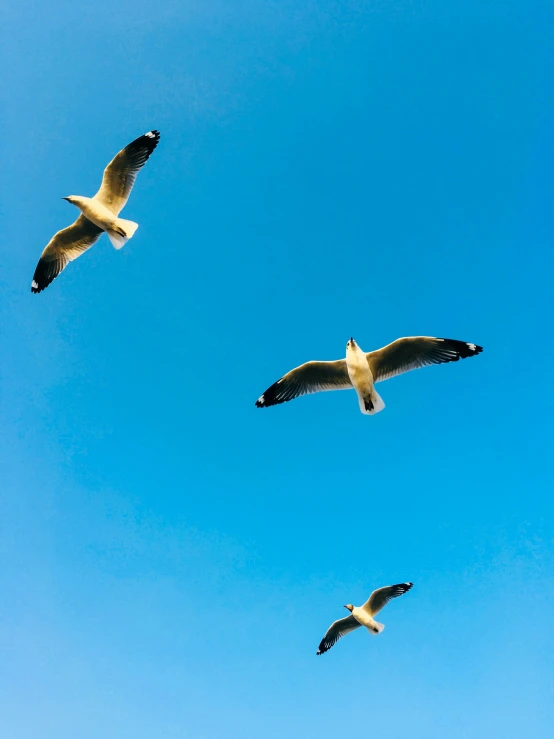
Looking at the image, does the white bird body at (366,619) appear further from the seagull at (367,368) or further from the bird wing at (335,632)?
the seagull at (367,368)

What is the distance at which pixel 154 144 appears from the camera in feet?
36.4

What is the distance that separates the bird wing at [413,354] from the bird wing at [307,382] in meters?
0.57

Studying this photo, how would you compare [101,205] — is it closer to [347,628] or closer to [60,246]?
[60,246]

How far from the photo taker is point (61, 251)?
11.8 meters

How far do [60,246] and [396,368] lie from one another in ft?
23.4

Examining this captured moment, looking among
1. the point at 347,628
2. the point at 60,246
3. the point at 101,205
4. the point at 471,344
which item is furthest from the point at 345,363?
the point at 347,628

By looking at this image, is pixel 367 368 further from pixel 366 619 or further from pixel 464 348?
pixel 366 619

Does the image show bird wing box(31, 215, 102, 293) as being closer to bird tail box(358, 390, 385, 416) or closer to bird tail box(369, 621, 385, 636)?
bird tail box(358, 390, 385, 416)

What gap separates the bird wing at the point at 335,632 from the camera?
587 inches

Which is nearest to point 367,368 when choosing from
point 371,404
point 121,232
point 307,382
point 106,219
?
point 371,404

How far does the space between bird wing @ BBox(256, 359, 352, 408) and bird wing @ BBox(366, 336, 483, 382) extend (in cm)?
57

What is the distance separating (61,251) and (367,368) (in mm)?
6701

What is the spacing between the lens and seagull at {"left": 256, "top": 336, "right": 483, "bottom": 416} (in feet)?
32.2

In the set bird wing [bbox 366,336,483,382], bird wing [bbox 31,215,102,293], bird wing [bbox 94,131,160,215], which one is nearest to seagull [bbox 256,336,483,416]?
bird wing [bbox 366,336,483,382]
